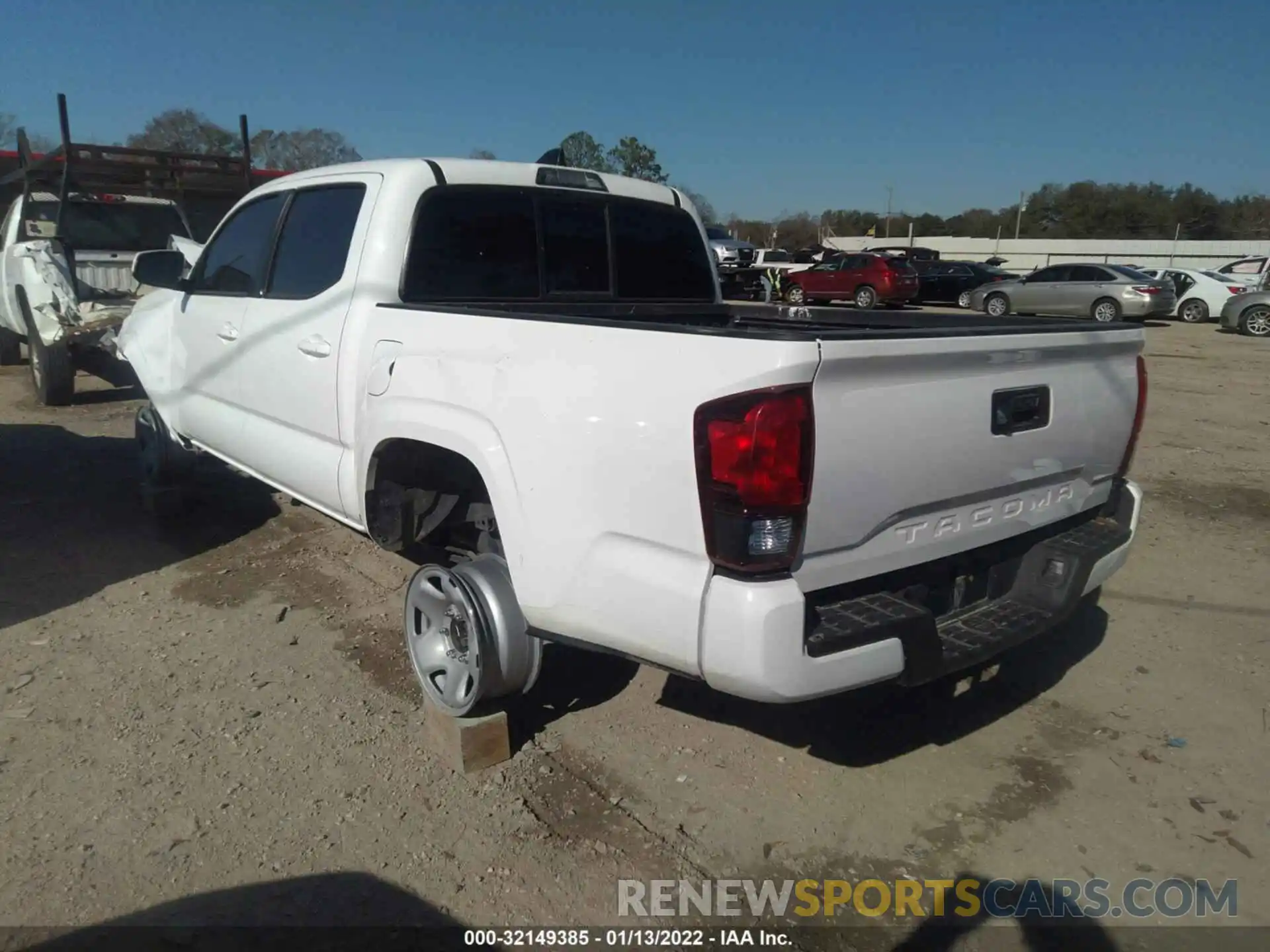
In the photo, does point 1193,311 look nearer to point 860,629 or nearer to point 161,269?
point 161,269

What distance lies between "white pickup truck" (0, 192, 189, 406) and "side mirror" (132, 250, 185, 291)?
167 inches

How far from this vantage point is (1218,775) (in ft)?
10.5

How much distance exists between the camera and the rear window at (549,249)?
3.64 m

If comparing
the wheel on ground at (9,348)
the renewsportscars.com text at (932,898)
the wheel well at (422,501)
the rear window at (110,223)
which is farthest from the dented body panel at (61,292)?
the renewsportscars.com text at (932,898)

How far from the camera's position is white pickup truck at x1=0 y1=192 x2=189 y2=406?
8680 mm

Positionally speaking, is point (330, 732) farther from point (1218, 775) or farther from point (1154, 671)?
point (1154, 671)

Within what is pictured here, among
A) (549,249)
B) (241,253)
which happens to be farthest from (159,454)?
(549,249)

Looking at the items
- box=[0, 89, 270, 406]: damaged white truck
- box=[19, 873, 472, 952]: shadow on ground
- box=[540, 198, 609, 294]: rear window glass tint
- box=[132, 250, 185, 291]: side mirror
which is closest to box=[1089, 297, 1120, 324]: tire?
box=[0, 89, 270, 406]: damaged white truck

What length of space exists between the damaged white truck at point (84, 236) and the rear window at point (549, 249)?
224 inches

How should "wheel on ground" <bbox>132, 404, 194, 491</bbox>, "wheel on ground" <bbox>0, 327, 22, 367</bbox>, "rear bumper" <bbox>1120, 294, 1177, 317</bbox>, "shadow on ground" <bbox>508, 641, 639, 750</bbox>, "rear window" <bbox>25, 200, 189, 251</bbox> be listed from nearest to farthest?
"shadow on ground" <bbox>508, 641, 639, 750</bbox> → "wheel on ground" <bbox>132, 404, 194, 491</bbox> → "rear window" <bbox>25, 200, 189, 251</bbox> → "wheel on ground" <bbox>0, 327, 22, 367</bbox> → "rear bumper" <bbox>1120, 294, 1177, 317</bbox>

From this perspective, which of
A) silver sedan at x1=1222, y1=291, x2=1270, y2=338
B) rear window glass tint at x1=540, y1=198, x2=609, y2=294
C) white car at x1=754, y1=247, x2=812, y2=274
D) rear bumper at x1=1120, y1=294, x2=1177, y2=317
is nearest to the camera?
rear window glass tint at x1=540, y1=198, x2=609, y2=294

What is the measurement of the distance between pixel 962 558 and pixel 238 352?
3453mm

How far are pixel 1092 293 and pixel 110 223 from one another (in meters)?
20.3

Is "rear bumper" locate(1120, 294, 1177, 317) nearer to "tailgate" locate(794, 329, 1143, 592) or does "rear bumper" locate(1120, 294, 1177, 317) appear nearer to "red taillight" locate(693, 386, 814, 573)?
"tailgate" locate(794, 329, 1143, 592)
